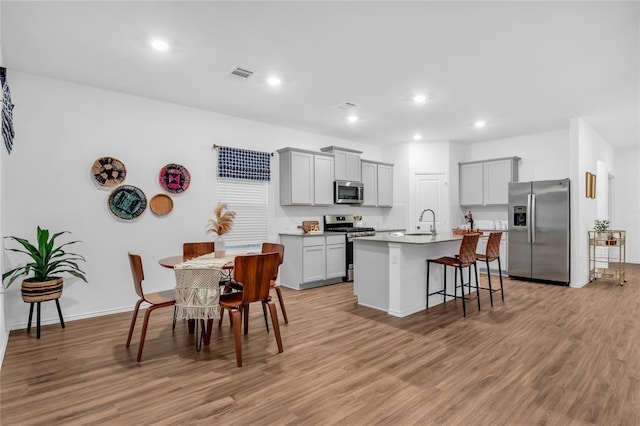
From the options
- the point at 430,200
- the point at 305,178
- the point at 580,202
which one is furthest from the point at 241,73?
the point at 580,202

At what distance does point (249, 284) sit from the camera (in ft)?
9.20

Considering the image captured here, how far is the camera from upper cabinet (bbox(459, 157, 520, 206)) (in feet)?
22.1

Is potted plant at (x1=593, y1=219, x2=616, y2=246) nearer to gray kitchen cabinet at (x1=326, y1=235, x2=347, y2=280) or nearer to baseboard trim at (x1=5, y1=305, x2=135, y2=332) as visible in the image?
gray kitchen cabinet at (x1=326, y1=235, x2=347, y2=280)

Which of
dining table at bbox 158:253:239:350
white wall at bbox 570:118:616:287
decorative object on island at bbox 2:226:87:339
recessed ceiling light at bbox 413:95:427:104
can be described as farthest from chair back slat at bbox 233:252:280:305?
white wall at bbox 570:118:616:287

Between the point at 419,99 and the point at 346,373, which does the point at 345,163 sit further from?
the point at 346,373

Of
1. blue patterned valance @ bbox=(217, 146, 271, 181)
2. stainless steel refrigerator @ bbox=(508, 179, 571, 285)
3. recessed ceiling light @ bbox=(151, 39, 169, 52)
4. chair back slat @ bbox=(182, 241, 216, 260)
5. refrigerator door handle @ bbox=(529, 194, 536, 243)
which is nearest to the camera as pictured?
recessed ceiling light @ bbox=(151, 39, 169, 52)

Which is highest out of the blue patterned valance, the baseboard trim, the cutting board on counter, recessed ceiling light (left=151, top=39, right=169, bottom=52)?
recessed ceiling light (left=151, top=39, right=169, bottom=52)

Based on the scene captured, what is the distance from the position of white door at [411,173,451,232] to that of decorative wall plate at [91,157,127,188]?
17.9ft

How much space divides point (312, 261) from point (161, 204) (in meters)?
2.41

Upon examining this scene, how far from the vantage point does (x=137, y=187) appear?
439 cm

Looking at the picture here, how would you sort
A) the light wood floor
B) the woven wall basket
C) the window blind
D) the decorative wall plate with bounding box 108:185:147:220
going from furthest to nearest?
the window blind < the decorative wall plate with bounding box 108:185:147:220 < the woven wall basket < the light wood floor

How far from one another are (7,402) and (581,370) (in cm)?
405

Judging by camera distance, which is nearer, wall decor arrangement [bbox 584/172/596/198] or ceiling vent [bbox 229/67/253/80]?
ceiling vent [bbox 229/67/253/80]

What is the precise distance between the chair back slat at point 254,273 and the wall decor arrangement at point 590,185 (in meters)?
5.70
